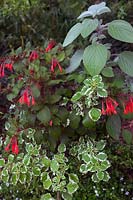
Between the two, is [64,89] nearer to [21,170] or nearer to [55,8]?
[21,170]

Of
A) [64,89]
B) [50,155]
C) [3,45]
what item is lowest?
[3,45]

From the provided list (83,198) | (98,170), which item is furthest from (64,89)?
(83,198)

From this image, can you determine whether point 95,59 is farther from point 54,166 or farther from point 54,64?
point 54,166

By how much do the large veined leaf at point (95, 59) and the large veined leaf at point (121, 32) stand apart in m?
0.07

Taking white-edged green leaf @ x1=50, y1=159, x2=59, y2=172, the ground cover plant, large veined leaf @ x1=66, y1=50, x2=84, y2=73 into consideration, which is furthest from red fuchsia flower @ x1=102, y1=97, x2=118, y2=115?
white-edged green leaf @ x1=50, y1=159, x2=59, y2=172

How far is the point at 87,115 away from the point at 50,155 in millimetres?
432

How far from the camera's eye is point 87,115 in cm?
185

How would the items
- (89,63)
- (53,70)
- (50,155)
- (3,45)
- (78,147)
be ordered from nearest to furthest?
(89,63) < (53,70) < (78,147) < (50,155) < (3,45)

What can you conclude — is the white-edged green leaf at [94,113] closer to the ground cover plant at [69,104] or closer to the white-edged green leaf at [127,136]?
the ground cover plant at [69,104]

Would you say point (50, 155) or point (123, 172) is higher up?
point (50, 155)

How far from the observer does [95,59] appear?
5.87 ft

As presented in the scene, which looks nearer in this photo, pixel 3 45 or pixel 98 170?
pixel 98 170

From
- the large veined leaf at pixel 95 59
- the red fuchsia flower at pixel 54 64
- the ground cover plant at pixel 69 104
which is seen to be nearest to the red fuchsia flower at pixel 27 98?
the ground cover plant at pixel 69 104

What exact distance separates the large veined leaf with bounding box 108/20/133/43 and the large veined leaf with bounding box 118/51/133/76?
12cm
